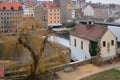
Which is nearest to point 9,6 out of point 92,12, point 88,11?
point 88,11

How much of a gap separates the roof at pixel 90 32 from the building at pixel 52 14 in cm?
5617

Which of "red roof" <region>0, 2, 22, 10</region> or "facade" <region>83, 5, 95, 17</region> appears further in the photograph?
"facade" <region>83, 5, 95, 17</region>

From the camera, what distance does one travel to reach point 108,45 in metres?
23.6

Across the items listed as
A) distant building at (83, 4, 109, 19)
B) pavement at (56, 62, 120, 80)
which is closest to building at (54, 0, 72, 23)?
distant building at (83, 4, 109, 19)

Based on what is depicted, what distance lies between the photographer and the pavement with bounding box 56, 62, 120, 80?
17.8 m

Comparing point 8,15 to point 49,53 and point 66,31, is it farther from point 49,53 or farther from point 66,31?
point 49,53

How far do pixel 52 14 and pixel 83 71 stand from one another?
67.0m

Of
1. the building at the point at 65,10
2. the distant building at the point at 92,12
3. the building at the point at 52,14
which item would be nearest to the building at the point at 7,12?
the building at the point at 52,14

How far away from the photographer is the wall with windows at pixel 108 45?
23.2m

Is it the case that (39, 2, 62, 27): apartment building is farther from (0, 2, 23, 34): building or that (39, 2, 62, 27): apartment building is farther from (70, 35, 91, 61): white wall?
(70, 35, 91, 61): white wall

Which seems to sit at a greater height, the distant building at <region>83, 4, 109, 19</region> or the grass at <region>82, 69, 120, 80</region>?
the distant building at <region>83, 4, 109, 19</region>

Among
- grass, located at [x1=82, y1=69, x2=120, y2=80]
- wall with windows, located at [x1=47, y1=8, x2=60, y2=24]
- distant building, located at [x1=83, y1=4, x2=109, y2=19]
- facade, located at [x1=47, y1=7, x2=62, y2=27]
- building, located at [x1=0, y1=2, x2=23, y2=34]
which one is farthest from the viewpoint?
distant building, located at [x1=83, y1=4, x2=109, y2=19]

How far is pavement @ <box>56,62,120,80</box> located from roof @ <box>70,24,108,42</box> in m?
3.41

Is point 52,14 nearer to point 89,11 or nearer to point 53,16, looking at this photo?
point 53,16
